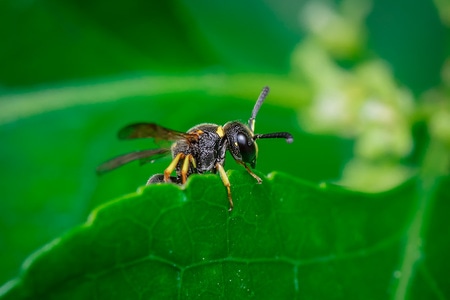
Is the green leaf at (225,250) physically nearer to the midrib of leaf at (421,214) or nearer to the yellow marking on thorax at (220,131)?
the midrib of leaf at (421,214)

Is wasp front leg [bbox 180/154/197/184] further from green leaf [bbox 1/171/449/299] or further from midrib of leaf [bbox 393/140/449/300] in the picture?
midrib of leaf [bbox 393/140/449/300]

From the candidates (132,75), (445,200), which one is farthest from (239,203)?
(132,75)

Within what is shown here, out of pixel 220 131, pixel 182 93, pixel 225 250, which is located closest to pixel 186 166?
pixel 220 131

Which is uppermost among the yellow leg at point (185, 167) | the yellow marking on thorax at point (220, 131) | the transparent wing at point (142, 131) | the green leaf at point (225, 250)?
the yellow marking on thorax at point (220, 131)

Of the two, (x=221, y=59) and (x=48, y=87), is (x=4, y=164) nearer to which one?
(x=48, y=87)

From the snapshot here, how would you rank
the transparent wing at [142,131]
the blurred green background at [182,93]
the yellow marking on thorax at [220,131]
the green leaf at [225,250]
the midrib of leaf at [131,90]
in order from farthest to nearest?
the midrib of leaf at [131,90]
the blurred green background at [182,93]
the yellow marking on thorax at [220,131]
the transparent wing at [142,131]
the green leaf at [225,250]

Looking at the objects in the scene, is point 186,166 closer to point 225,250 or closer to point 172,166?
point 172,166

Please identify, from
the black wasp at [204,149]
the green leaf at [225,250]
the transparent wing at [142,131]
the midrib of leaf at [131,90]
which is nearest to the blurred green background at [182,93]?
the midrib of leaf at [131,90]
